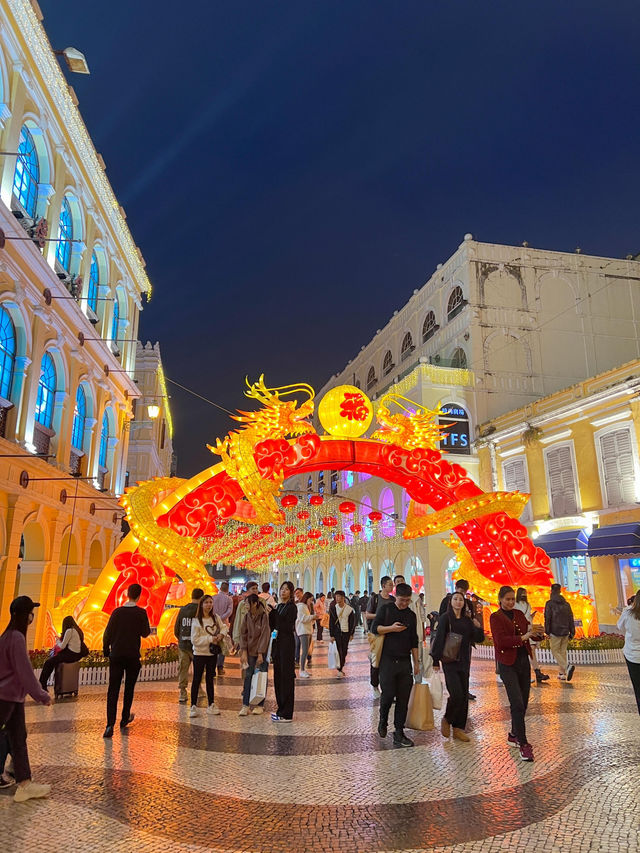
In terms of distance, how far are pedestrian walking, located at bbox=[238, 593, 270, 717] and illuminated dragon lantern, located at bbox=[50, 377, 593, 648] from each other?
3291 mm

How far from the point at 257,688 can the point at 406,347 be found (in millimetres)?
29986

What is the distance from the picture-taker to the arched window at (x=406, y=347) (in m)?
35.6

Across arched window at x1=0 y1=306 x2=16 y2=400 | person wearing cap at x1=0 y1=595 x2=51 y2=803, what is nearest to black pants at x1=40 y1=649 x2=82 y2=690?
person wearing cap at x1=0 y1=595 x2=51 y2=803

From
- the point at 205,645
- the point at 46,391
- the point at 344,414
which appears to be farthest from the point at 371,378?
the point at 205,645

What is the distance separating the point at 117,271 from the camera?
76.4ft

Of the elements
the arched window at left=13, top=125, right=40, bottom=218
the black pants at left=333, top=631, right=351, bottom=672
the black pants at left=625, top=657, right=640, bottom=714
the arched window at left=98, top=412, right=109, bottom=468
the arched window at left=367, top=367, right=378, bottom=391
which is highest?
the arched window at left=367, top=367, right=378, bottom=391

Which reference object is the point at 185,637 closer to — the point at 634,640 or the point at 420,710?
the point at 420,710

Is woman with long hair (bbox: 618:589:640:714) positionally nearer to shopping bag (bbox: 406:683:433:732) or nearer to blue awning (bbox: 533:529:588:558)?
shopping bag (bbox: 406:683:433:732)

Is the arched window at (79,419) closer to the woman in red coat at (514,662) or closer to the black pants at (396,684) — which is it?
the black pants at (396,684)

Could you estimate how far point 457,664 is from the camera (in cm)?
622

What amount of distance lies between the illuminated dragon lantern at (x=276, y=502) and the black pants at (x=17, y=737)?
263 inches

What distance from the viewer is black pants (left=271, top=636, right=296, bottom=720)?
7.38m

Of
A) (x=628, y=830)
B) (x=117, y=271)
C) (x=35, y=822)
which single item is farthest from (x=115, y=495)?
(x=628, y=830)

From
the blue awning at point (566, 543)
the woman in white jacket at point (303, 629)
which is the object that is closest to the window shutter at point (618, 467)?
the blue awning at point (566, 543)
